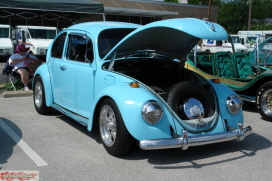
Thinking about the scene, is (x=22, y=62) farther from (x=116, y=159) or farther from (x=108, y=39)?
(x=116, y=159)

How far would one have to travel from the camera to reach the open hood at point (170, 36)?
13.1ft

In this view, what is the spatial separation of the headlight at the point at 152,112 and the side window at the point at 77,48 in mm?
1745

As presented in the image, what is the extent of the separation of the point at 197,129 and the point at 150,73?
54.5 inches

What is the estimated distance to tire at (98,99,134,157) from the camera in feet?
13.7

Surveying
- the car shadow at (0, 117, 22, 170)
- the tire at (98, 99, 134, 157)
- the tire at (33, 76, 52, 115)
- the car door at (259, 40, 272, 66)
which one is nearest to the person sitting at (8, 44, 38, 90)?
the tire at (33, 76, 52, 115)

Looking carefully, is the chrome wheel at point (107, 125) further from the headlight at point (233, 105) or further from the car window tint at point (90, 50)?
the headlight at point (233, 105)

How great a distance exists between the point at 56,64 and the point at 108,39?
1246mm

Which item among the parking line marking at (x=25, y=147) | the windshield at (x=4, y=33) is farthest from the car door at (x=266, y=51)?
the windshield at (x=4, y=33)

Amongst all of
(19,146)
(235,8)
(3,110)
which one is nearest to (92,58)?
(19,146)

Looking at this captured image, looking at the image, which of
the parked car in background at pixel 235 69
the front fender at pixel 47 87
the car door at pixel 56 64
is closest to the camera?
the car door at pixel 56 64

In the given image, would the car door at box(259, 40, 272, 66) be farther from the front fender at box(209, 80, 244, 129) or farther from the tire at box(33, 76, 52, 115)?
the tire at box(33, 76, 52, 115)

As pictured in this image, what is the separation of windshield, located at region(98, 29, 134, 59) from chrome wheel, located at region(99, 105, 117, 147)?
3.06 feet

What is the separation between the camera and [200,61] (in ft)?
29.9

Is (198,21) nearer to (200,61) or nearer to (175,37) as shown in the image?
(175,37)
